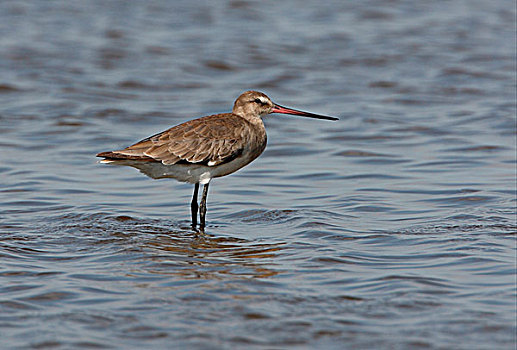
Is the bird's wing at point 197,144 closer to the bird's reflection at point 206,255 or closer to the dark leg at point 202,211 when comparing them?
the dark leg at point 202,211

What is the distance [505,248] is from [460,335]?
1928 mm

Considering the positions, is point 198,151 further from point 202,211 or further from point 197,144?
point 202,211

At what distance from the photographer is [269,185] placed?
9578 millimetres

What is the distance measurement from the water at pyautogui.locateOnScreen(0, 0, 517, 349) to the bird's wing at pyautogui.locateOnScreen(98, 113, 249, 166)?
608 millimetres

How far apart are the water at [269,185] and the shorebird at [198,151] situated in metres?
0.45

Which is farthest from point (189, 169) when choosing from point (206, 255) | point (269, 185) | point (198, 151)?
point (269, 185)

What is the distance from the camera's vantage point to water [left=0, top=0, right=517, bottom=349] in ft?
18.1

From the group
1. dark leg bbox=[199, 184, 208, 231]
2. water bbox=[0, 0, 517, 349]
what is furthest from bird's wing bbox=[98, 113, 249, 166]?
water bbox=[0, 0, 517, 349]

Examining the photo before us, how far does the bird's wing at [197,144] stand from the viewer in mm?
8039

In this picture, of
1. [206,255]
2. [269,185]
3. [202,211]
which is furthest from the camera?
[269,185]

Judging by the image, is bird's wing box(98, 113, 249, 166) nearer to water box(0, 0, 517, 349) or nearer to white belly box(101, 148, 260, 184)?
white belly box(101, 148, 260, 184)

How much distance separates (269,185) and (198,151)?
1.55 meters

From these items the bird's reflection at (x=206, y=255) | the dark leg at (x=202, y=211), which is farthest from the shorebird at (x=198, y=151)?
the bird's reflection at (x=206, y=255)

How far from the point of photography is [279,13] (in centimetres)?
1958
